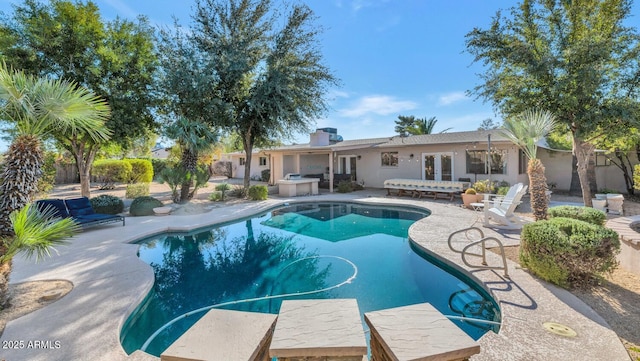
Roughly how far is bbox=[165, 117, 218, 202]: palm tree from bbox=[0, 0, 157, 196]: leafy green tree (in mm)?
1780

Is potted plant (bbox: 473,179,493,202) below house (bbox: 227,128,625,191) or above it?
below

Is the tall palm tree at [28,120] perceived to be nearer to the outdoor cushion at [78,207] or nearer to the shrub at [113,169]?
the outdoor cushion at [78,207]

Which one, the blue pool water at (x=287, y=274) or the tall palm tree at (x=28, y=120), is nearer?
the tall palm tree at (x=28, y=120)

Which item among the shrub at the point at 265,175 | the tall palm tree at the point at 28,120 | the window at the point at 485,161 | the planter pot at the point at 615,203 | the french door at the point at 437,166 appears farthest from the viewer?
the shrub at the point at 265,175

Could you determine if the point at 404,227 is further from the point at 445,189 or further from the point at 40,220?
the point at 40,220

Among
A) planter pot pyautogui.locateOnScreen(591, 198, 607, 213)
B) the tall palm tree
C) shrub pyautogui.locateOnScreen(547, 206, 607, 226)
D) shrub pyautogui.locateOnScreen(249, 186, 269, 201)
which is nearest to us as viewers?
the tall palm tree

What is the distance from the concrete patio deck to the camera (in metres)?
3.01

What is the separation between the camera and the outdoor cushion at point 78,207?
8906 mm

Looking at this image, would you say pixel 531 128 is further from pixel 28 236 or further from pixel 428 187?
pixel 28 236

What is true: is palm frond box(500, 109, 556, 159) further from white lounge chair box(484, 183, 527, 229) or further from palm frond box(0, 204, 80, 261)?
palm frond box(0, 204, 80, 261)

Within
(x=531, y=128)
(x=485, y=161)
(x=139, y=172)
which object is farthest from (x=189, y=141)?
(x=485, y=161)

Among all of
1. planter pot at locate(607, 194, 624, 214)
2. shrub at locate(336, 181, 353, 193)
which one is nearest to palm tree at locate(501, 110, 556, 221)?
planter pot at locate(607, 194, 624, 214)

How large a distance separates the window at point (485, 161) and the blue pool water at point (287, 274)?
7.74 meters

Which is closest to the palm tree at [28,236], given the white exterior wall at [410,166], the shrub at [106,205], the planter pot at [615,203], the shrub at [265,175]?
the shrub at [106,205]
